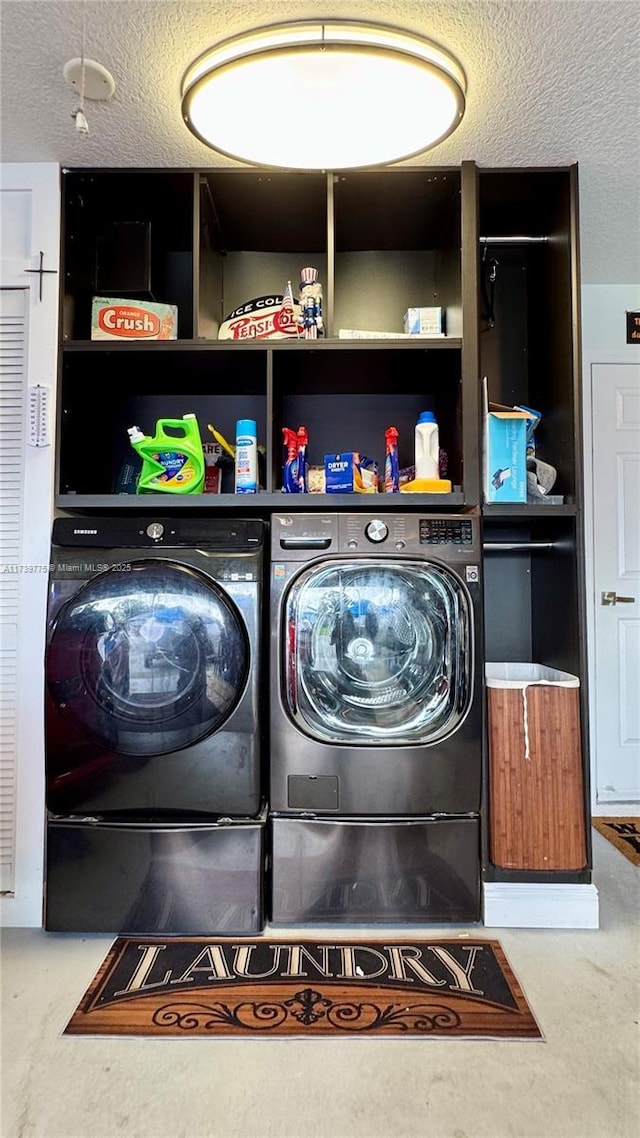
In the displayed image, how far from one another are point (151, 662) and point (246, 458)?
0.69m

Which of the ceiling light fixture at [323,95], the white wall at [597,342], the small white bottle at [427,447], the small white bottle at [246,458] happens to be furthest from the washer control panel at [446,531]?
the white wall at [597,342]

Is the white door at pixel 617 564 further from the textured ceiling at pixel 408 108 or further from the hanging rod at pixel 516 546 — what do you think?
the textured ceiling at pixel 408 108

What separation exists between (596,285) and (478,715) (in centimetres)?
225

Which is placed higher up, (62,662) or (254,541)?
(254,541)

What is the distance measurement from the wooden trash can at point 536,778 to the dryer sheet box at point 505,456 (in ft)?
1.90

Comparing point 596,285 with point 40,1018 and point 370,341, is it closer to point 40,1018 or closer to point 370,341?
point 370,341

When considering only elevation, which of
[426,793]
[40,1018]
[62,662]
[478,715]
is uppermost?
[62,662]

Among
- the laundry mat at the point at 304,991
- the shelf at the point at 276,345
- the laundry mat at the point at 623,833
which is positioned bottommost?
the laundry mat at the point at 623,833

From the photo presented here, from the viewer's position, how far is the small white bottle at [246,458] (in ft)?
6.39

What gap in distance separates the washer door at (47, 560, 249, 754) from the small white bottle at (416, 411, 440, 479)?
2.46 feet

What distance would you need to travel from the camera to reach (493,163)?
1946 millimetres

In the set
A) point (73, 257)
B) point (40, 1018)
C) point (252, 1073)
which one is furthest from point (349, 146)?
point (40, 1018)

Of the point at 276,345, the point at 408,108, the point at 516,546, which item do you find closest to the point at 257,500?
the point at 276,345

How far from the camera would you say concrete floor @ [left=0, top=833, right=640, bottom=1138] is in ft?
3.84
